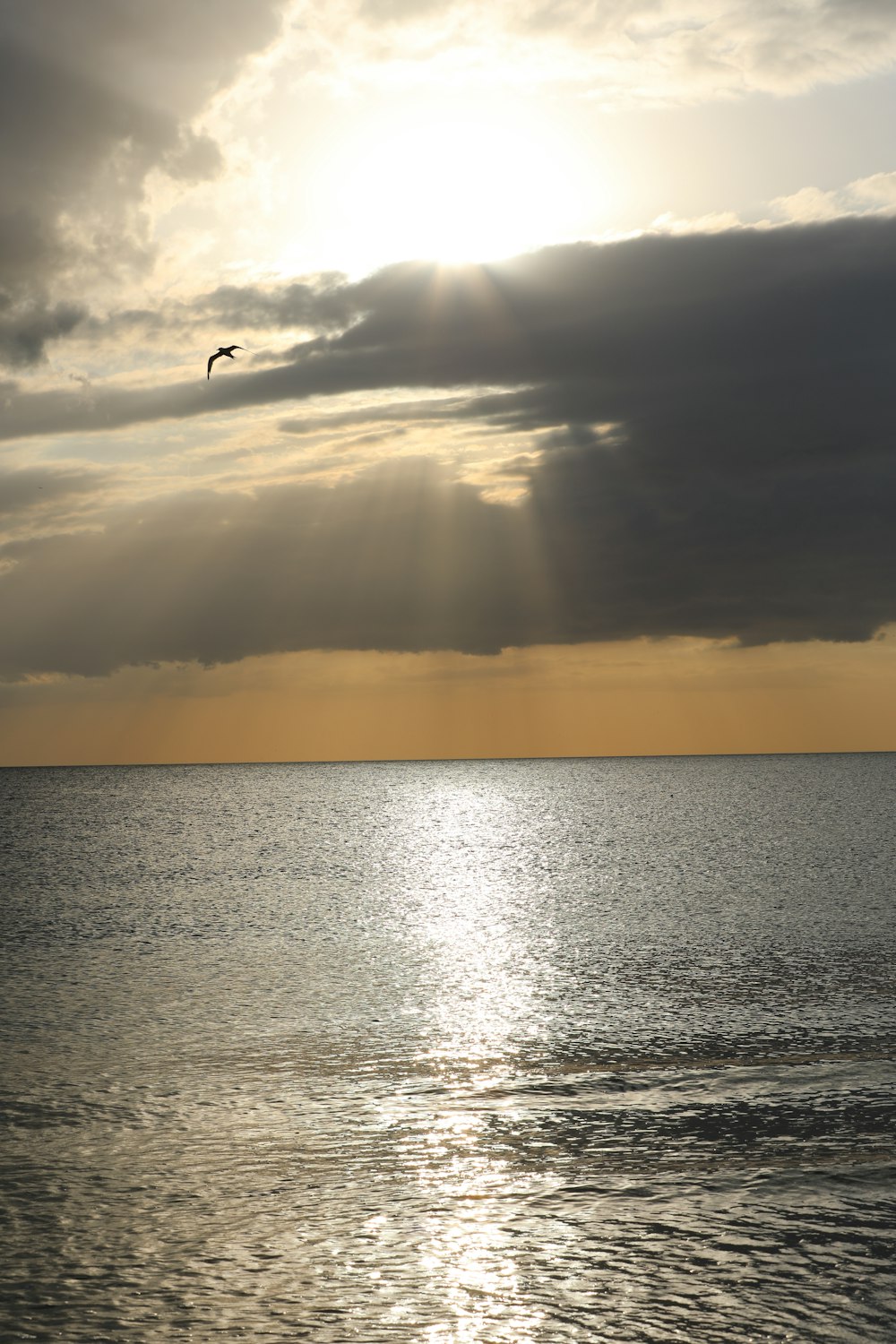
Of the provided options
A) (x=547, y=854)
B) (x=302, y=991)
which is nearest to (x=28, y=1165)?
Result: (x=302, y=991)

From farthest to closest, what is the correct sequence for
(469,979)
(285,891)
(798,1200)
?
(285,891)
(469,979)
(798,1200)

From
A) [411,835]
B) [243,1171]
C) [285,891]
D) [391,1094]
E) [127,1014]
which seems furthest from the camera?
[411,835]

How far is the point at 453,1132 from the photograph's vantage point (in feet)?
73.3

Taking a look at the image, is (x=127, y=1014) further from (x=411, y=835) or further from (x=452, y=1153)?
(x=411, y=835)

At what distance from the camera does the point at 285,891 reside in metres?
73.2

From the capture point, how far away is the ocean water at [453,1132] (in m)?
15.5

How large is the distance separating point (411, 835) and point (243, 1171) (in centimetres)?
12132

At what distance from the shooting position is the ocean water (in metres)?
15.5

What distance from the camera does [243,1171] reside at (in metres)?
20.3

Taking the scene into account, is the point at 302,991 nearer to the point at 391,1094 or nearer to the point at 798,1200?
the point at 391,1094

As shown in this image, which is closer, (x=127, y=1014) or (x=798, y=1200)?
(x=798, y=1200)

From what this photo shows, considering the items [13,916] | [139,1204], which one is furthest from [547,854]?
[139,1204]

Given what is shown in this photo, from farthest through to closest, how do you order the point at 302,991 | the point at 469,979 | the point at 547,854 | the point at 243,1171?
the point at 547,854
the point at 469,979
the point at 302,991
the point at 243,1171

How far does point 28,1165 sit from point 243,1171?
3690 mm
